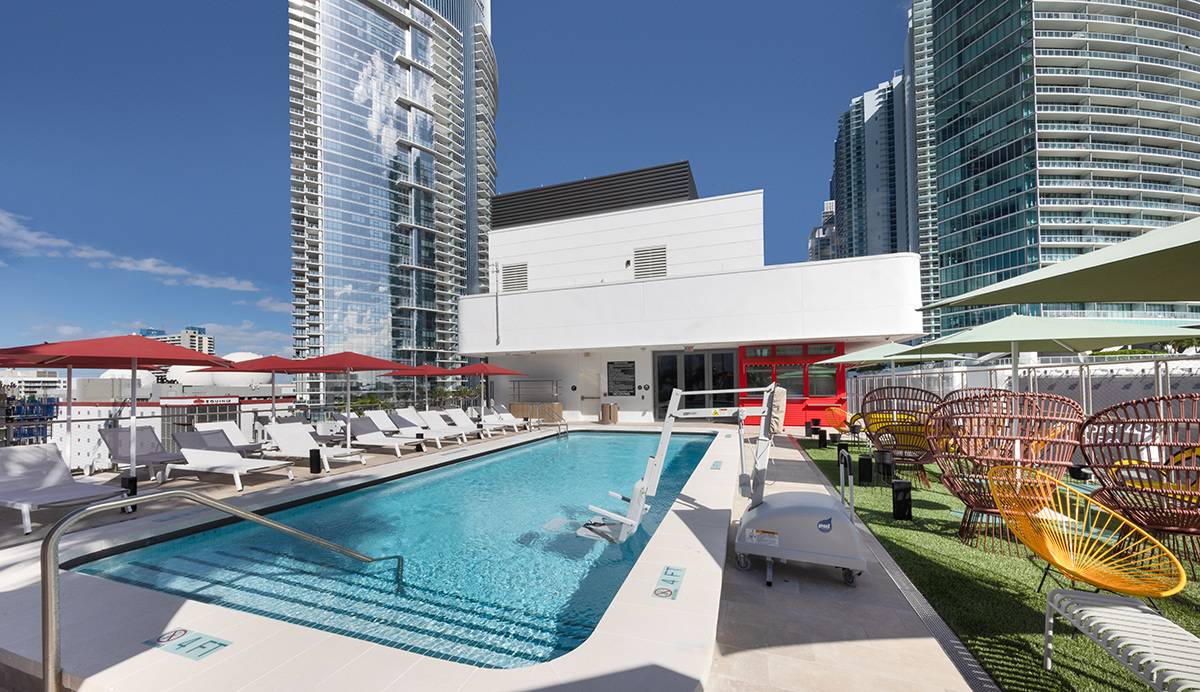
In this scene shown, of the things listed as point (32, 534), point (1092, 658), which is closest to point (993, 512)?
point (1092, 658)

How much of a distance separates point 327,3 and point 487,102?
92.3 ft

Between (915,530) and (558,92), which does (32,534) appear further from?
(558,92)

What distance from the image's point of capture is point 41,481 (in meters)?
5.67

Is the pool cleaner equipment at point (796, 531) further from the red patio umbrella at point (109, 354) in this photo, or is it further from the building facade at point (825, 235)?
the building facade at point (825, 235)

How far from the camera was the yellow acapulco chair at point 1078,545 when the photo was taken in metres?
2.31

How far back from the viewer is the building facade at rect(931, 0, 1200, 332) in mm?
50875

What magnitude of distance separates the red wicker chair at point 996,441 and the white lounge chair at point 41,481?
28.0ft

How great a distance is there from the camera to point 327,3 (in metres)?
53.2

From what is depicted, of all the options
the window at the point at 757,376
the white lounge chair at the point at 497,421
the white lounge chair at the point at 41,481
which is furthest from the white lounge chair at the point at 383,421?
the window at the point at 757,376

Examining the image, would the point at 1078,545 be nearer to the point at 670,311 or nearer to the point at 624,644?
the point at 624,644

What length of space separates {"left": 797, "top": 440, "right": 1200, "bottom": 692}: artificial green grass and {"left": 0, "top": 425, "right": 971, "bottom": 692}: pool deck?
9.8 inches

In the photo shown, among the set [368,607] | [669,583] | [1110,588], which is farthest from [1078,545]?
[368,607]

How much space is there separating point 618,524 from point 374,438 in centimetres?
694

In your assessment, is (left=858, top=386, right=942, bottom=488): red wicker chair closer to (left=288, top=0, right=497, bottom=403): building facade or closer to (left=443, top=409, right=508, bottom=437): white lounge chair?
(left=443, top=409, right=508, bottom=437): white lounge chair
